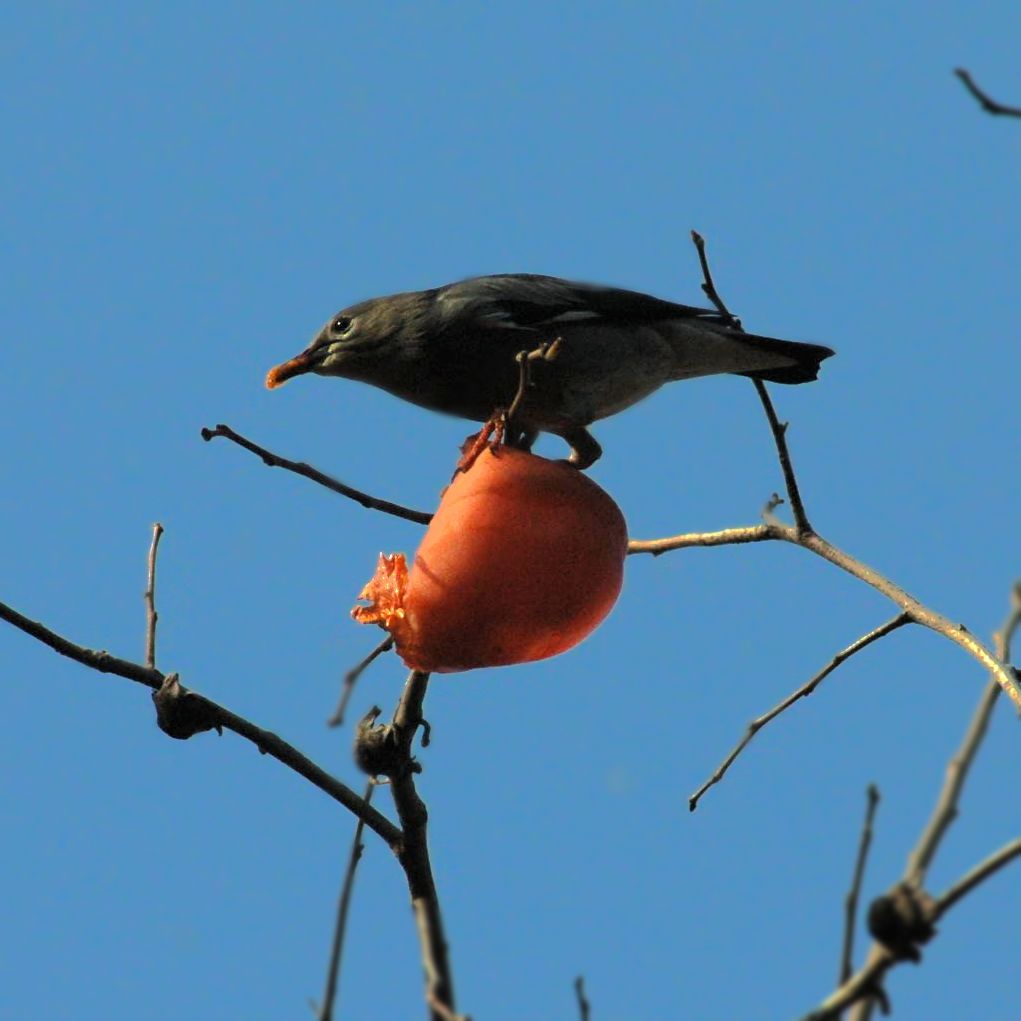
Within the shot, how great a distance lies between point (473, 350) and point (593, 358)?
1.69 feet

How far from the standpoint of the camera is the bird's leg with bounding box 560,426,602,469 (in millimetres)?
6191

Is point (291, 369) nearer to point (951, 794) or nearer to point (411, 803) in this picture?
point (411, 803)

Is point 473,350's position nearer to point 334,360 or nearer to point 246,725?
point 334,360

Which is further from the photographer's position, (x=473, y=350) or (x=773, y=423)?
(x=473, y=350)

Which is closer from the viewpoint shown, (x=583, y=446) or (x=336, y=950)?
(x=336, y=950)

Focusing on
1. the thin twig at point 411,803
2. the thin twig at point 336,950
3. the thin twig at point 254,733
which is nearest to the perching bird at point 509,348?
the thin twig at point 411,803

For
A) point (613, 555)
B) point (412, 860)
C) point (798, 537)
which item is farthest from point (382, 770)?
point (798, 537)

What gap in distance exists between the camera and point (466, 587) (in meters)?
4.23

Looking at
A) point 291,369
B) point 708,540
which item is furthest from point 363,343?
point 708,540

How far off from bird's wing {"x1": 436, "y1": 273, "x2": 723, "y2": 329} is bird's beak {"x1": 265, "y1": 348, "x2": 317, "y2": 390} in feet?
2.14

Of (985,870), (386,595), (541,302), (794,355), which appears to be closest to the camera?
(985,870)

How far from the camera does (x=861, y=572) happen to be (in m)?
4.48

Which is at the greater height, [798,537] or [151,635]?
[798,537]

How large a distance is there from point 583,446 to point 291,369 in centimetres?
136
